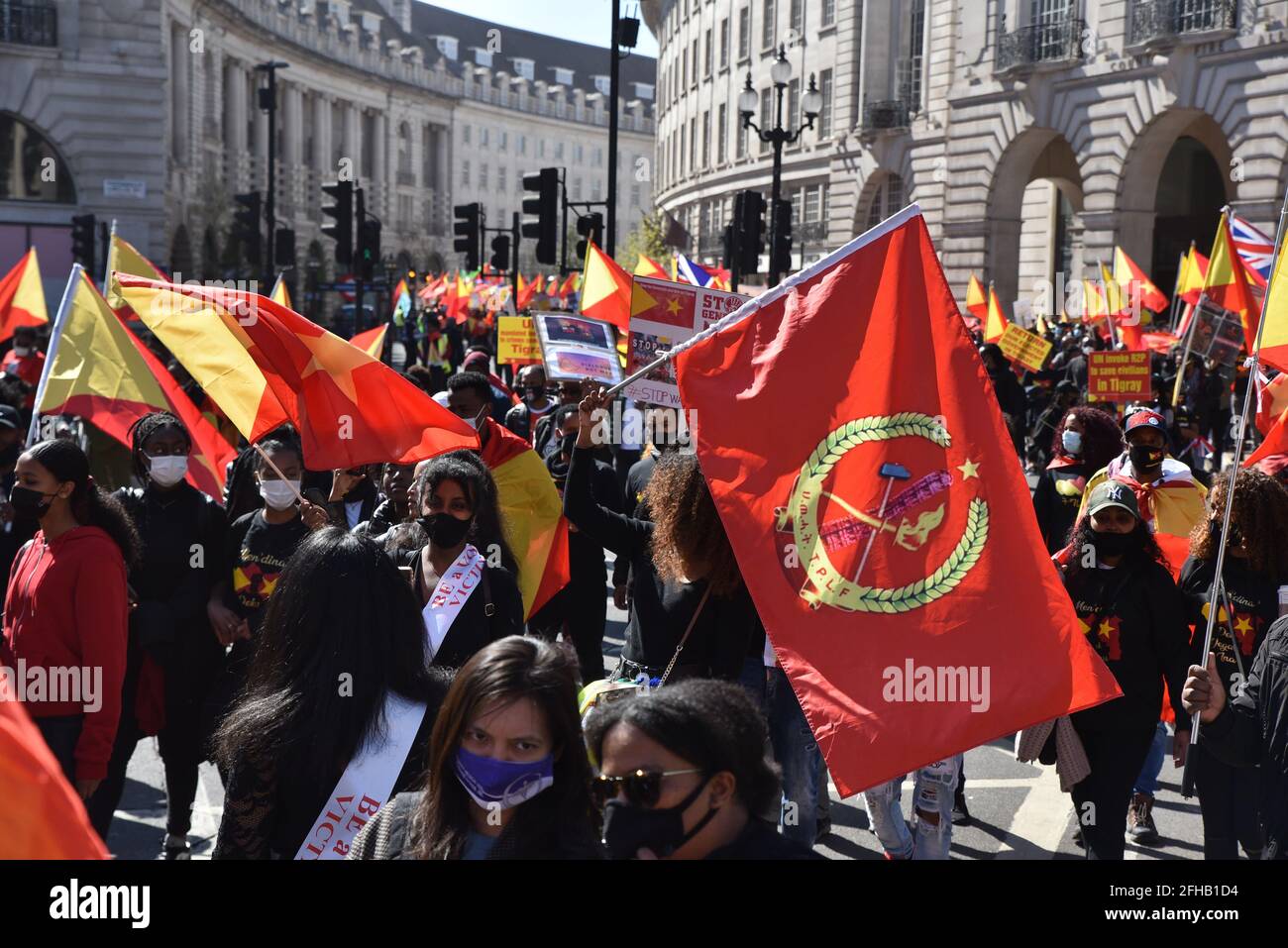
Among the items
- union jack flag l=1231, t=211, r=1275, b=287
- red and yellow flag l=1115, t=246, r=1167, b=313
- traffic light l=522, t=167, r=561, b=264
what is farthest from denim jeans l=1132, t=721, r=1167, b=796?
traffic light l=522, t=167, r=561, b=264

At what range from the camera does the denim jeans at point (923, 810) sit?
519 centimetres

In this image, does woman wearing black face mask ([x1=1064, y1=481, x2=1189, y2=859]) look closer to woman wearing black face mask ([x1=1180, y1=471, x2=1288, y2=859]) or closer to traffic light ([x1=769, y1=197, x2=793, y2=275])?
woman wearing black face mask ([x1=1180, y1=471, x2=1288, y2=859])

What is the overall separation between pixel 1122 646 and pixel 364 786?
2.86 metres

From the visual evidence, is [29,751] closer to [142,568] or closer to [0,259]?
[142,568]

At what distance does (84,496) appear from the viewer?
5090 millimetres

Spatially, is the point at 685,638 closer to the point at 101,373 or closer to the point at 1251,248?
the point at 101,373

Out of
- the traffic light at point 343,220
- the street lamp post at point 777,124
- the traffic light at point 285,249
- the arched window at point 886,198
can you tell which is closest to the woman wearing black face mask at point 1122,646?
the traffic light at point 343,220

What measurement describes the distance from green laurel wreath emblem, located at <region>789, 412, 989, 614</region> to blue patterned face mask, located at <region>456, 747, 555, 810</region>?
1094 mm

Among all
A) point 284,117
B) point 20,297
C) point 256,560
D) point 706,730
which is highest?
point 284,117

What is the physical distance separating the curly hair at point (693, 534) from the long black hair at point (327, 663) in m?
1.56

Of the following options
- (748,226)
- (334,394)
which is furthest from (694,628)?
(748,226)
